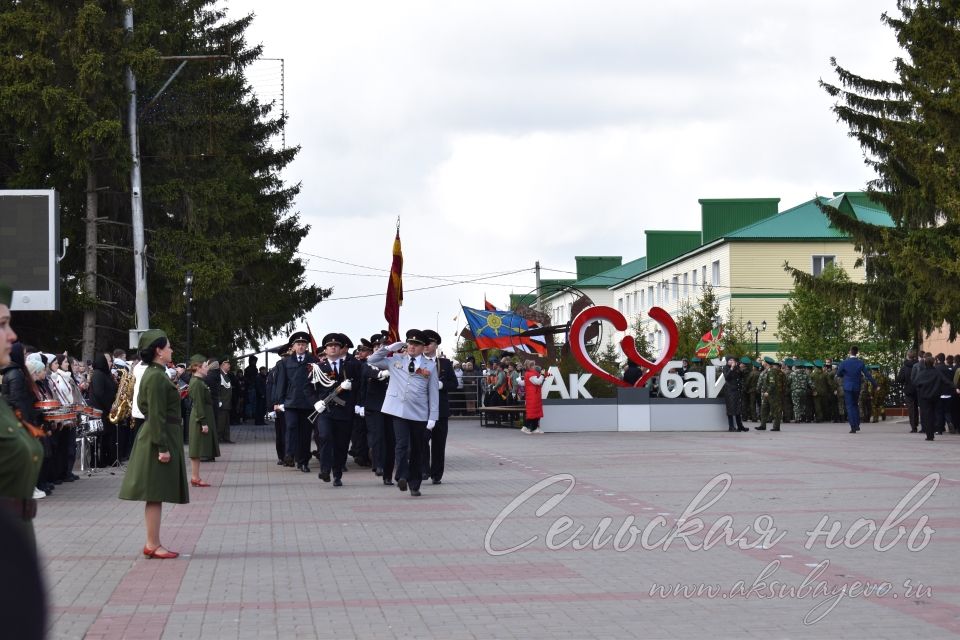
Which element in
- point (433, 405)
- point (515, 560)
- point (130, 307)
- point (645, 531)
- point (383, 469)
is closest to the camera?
point (515, 560)

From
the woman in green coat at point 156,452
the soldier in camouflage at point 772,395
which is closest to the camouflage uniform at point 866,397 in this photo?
the soldier in camouflage at point 772,395

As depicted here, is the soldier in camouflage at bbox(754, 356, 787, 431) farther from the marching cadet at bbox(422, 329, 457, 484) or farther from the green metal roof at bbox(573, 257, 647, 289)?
the green metal roof at bbox(573, 257, 647, 289)

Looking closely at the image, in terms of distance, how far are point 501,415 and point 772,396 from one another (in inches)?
360

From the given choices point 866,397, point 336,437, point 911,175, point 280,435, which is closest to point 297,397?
point 336,437

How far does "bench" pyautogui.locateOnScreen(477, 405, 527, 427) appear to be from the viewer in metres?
36.3

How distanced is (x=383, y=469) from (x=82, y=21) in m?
20.2

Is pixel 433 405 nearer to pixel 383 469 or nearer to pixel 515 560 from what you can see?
pixel 383 469

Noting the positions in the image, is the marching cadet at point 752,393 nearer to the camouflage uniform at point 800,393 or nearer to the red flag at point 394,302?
the camouflage uniform at point 800,393

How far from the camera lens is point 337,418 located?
17.9 m

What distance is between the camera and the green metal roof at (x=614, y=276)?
115700 mm

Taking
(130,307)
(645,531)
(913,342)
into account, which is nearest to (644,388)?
(913,342)

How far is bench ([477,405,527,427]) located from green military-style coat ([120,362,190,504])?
25224mm

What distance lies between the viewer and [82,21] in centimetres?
3353

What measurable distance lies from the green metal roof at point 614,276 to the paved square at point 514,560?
318ft
